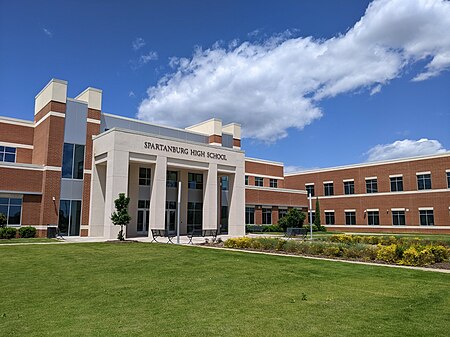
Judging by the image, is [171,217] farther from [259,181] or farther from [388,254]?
[388,254]

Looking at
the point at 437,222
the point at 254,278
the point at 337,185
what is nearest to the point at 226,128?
the point at 337,185

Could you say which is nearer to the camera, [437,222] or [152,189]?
[152,189]

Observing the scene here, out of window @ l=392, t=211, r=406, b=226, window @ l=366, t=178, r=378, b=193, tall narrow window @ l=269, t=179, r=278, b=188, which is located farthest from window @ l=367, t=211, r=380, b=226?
tall narrow window @ l=269, t=179, r=278, b=188

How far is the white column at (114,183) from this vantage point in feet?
89.6

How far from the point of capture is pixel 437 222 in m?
42.2

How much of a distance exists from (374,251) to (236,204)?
2057 cm

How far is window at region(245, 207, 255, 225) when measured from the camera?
1811 inches

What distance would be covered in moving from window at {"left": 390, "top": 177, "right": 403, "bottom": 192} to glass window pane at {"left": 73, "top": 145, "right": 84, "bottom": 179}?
35426 millimetres

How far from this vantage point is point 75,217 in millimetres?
30578

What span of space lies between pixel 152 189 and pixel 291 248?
14635mm

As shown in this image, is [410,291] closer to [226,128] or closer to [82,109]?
[82,109]

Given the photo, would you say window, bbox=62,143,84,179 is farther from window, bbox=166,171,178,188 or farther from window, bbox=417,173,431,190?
window, bbox=417,173,431,190

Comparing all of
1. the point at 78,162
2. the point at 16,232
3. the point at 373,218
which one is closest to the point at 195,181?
the point at 78,162

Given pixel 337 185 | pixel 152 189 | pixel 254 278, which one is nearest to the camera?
pixel 254 278
